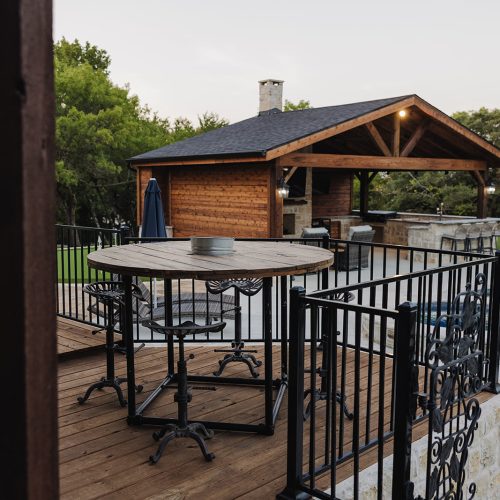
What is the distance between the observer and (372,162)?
47.4 ft

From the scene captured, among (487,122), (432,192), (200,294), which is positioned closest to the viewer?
(200,294)

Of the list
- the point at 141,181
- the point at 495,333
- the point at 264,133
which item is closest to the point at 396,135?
the point at 264,133

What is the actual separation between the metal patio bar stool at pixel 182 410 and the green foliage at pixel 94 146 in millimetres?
21607

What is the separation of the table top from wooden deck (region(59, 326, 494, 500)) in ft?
3.42

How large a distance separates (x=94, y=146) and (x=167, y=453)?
23.4 meters

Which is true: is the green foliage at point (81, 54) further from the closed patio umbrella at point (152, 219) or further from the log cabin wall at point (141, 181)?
the closed patio umbrella at point (152, 219)

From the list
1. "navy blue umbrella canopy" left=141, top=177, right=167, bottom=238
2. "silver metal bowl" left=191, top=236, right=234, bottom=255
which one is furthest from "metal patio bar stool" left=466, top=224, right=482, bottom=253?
"silver metal bowl" left=191, top=236, right=234, bottom=255

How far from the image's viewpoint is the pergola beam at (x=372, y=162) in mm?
12961

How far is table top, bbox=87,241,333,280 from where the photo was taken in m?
3.24

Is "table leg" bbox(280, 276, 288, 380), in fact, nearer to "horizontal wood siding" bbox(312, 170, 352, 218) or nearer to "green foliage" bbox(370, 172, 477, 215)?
"horizontal wood siding" bbox(312, 170, 352, 218)

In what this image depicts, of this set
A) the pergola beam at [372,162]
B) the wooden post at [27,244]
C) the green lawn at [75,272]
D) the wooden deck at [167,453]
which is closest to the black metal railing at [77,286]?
the green lawn at [75,272]

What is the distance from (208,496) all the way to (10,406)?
2237mm

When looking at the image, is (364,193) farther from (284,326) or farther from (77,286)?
(284,326)

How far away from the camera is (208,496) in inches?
114
